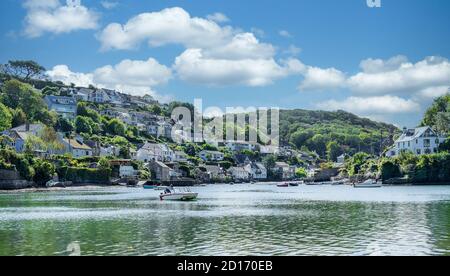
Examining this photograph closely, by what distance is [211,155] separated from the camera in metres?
146

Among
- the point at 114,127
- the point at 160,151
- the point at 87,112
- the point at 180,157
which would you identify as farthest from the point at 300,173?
the point at 87,112

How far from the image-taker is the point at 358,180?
110 m

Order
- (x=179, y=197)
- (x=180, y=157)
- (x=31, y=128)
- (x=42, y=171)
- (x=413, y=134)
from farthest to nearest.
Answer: (x=180, y=157), (x=413, y=134), (x=31, y=128), (x=42, y=171), (x=179, y=197)

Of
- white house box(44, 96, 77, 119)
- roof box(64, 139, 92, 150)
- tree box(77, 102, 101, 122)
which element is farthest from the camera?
tree box(77, 102, 101, 122)

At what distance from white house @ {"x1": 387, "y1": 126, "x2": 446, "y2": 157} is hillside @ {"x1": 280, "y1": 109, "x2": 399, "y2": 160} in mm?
33921

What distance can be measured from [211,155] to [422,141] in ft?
200

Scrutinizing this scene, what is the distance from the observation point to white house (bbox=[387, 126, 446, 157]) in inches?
3964

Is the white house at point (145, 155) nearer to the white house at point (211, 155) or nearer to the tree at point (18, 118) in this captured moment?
the tree at point (18, 118)

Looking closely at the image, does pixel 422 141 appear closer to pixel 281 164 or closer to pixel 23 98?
pixel 281 164

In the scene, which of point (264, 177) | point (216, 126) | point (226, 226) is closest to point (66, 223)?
point (226, 226)

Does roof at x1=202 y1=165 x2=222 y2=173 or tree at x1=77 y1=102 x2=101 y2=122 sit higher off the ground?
tree at x1=77 y1=102 x2=101 y2=122

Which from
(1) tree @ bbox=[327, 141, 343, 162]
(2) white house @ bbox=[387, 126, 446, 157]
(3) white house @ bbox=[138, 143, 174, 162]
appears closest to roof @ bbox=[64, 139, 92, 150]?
(3) white house @ bbox=[138, 143, 174, 162]

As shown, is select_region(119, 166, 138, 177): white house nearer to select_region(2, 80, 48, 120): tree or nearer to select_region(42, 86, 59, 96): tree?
select_region(2, 80, 48, 120): tree
